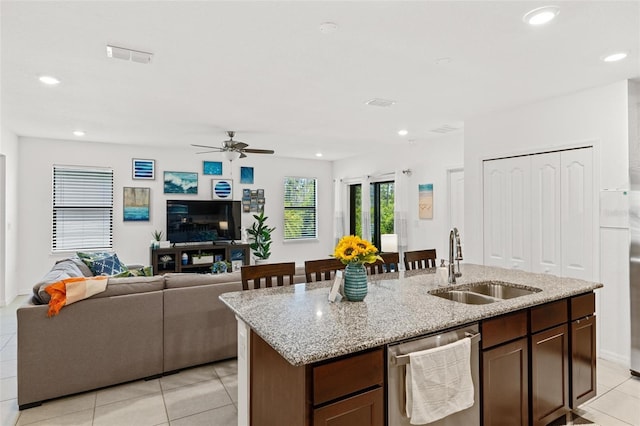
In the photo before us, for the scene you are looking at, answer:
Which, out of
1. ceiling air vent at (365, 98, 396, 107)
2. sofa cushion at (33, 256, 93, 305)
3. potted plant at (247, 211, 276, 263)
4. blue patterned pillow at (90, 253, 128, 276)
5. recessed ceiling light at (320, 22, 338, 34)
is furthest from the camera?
potted plant at (247, 211, 276, 263)

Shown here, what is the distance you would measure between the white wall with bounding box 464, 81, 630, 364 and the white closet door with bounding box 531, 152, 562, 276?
195mm

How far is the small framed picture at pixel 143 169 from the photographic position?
6.61m

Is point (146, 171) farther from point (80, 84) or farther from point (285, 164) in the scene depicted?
point (80, 84)

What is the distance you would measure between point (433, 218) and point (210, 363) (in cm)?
404

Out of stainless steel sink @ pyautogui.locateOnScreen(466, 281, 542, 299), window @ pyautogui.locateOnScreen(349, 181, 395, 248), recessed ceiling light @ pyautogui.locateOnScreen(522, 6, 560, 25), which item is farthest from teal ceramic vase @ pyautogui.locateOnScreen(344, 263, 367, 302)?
window @ pyautogui.locateOnScreen(349, 181, 395, 248)

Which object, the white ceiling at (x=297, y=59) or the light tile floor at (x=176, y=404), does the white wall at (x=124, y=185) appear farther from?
the light tile floor at (x=176, y=404)

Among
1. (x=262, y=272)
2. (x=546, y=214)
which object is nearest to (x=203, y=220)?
(x=262, y=272)

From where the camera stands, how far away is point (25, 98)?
3.86 metres

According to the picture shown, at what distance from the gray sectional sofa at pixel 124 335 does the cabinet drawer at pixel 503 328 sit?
184 cm

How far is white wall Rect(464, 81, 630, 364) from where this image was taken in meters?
3.33

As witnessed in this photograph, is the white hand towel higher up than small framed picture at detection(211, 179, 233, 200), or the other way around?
small framed picture at detection(211, 179, 233, 200)

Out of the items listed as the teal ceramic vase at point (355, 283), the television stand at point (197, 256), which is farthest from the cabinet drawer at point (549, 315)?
the television stand at point (197, 256)

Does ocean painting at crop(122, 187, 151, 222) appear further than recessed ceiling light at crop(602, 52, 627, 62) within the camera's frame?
Yes

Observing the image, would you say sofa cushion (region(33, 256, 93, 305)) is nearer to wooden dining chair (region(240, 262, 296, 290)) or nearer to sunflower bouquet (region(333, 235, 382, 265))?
wooden dining chair (region(240, 262, 296, 290))
